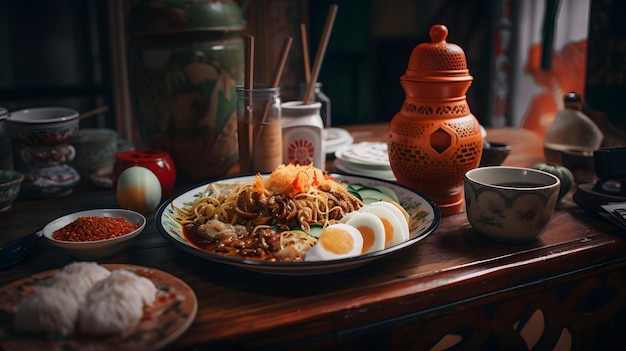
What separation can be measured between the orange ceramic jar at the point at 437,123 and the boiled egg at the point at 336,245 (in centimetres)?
38

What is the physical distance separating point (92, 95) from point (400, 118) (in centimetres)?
339

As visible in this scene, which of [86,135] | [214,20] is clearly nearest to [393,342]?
[214,20]

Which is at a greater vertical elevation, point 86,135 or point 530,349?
point 86,135

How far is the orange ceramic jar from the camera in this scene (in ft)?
4.45

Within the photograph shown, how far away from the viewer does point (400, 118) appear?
1441 millimetres

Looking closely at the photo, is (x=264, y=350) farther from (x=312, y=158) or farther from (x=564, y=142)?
(x=564, y=142)

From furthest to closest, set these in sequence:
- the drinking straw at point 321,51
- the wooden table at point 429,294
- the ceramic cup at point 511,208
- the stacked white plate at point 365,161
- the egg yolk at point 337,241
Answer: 1. the stacked white plate at point 365,161
2. the drinking straw at point 321,51
3. the ceramic cup at point 511,208
4. the egg yolk at point 337,241
5. the wooden table at point 429,294

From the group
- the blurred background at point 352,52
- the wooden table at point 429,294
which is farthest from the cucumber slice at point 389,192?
the blurred background at point 352,52

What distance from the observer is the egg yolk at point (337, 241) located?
1.06 metres

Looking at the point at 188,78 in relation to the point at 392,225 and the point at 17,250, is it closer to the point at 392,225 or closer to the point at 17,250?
the point at 17,250

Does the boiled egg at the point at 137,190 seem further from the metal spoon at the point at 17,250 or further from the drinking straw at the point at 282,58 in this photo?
the drinking straw at the point at 282,58

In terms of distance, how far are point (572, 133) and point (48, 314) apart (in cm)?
166

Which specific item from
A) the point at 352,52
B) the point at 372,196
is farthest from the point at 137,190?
the point at 352,52

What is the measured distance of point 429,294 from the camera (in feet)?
3.42
